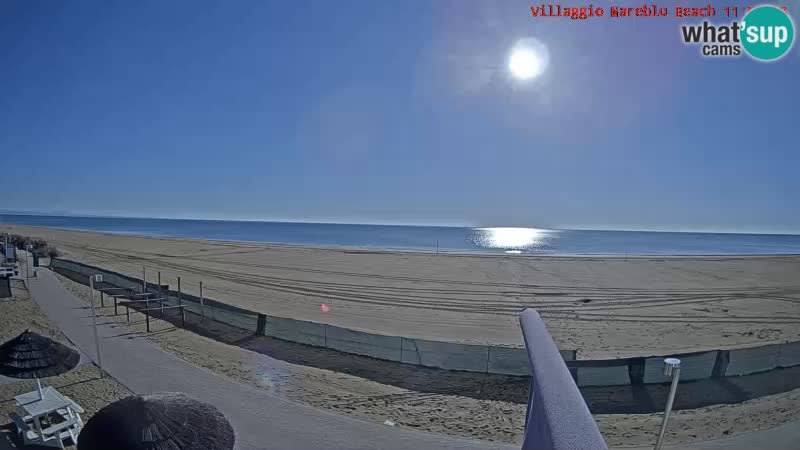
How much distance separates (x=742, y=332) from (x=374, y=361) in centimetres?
1484

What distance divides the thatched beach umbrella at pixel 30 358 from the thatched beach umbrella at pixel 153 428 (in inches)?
125

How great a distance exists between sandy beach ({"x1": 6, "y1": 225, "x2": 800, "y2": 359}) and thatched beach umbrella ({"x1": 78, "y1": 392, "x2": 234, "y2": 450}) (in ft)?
30.0

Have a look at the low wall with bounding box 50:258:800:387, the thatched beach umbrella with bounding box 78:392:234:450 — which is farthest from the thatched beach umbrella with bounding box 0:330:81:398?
the low wall with bounding box 50:258:800:387

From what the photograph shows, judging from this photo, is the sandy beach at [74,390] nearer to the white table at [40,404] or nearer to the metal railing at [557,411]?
the white table at [40,404]

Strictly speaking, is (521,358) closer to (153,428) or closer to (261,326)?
(153,428)

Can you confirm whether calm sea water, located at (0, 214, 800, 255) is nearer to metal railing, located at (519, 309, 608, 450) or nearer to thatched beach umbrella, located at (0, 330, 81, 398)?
thatched beach umbrella, located at (0, 330, 81, 398)

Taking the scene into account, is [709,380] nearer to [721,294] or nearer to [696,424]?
[696,424]

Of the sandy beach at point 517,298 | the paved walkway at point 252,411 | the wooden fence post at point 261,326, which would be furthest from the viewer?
the sandy beach at point 517,298

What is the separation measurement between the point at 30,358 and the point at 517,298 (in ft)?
63.0

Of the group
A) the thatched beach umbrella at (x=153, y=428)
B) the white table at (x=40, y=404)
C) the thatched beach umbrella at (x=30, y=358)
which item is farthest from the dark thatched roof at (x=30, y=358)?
the thatched beach umbrella at (x=153, y=428)

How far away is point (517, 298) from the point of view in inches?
789

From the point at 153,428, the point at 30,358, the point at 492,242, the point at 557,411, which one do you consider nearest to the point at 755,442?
the point at 557,411

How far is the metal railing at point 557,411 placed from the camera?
1.46 meters

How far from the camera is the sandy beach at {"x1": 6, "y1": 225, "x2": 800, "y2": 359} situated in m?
13.5
